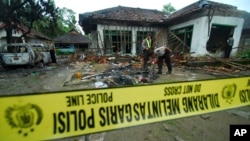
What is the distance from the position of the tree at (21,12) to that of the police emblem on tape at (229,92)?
14563 millimetres

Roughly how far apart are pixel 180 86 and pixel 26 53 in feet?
35.0

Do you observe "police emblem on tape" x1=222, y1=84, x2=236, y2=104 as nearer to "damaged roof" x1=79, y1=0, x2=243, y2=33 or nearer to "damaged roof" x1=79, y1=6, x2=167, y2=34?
"damaged roof" x1=79, y1=0, x2=243, y2=33

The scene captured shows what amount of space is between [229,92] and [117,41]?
13.8 meters

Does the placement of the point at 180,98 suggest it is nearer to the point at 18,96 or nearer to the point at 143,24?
the point at 18,96

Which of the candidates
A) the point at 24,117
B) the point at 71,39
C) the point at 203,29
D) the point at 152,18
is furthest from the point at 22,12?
the point at 71,39

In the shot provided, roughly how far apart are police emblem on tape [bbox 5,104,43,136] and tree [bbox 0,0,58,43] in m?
13.9

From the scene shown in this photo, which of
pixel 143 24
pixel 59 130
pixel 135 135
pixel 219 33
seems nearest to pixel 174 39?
pixel 143 24

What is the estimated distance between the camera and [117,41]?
1539cm

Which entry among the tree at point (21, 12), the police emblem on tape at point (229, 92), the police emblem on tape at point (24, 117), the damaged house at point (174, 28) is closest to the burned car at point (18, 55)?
the tree at point (21, 12)

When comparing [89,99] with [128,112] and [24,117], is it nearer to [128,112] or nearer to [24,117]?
[128,112]

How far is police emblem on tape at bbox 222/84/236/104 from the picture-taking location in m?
2.04

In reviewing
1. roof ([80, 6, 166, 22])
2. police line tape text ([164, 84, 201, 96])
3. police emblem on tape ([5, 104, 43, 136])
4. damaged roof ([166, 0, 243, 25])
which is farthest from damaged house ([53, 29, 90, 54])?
police emblem on tape ([5, 104, 43, 136])

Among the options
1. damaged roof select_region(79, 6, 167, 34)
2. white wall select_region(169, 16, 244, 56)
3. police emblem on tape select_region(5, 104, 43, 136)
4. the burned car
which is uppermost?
damaged roof select_region(79, 6, 167, 34)

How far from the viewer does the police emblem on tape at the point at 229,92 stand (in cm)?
204
